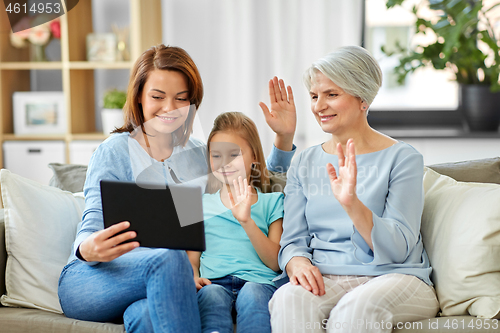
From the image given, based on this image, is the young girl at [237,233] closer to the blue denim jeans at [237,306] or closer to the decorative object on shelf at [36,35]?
the blue denim jeans at [237,306]

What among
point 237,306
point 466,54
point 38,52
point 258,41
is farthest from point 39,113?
point 466,54

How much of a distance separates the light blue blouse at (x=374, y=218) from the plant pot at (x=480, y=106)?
1.51m

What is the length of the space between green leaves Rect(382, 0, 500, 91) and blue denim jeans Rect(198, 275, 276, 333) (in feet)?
5.63

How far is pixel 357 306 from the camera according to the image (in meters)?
1.14

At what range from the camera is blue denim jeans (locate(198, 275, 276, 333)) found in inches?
48.1

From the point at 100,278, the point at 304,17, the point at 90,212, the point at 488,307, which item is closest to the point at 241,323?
the point at 100,278

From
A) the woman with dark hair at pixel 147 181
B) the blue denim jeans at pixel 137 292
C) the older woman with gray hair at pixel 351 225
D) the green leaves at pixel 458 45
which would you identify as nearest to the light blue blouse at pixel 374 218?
the older woman with gray hair at pixel 351 225

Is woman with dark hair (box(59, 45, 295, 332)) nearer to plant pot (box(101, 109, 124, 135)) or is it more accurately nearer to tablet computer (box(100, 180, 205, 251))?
tablet computer (box(100, 180, 205, 251))

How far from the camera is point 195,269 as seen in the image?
1.47 metres

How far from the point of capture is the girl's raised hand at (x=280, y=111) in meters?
1.61

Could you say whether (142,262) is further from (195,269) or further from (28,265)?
(28,265)

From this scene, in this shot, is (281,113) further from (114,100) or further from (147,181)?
(114,100)

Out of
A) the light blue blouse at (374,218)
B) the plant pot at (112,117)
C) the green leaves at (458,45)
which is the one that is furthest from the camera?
the plant pot at (112,117)

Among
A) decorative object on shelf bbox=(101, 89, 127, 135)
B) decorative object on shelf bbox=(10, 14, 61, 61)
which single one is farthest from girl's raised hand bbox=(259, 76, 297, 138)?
decorative object on shelf bbox=(10, 14, 61, 61)
